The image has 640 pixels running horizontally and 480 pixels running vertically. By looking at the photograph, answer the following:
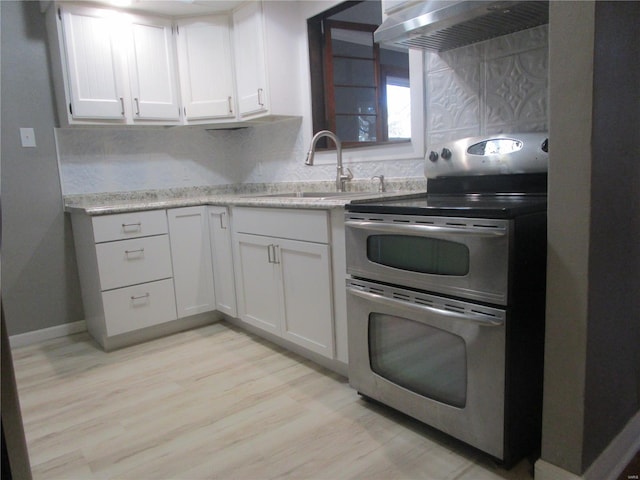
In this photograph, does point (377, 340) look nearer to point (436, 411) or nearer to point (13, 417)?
point (436, 411)

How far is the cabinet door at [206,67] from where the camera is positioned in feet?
9.75

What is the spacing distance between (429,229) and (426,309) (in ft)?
0.90

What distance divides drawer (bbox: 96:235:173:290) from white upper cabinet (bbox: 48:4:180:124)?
808mm

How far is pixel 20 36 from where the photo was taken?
2.68 metres

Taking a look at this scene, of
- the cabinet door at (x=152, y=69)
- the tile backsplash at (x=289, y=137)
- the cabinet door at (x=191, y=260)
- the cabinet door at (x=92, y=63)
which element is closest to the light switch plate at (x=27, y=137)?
the tile backsplash at (x=289, y=137)

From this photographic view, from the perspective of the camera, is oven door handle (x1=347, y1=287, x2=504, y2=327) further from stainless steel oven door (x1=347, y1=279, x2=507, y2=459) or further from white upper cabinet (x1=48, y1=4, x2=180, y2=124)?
white upper cabinet (x1=48, y1=4, x2=180, y2=124)

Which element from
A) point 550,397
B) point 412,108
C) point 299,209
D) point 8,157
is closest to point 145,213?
point 8,157

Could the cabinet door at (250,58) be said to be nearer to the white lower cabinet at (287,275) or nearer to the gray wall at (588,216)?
the white lower cabinet at (287,275)

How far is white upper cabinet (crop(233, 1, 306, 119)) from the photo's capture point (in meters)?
2.75

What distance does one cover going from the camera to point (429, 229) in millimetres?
1449

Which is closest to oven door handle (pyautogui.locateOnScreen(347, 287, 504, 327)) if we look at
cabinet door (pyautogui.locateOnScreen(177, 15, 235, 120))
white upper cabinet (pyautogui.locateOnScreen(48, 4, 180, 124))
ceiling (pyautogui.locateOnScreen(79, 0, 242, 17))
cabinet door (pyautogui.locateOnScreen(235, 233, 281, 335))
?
cabinet door (pyautogui.locateOnScreen(235, 233, 281, 335))

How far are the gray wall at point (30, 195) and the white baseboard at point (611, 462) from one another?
2893mm

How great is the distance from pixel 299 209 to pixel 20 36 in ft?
6.93

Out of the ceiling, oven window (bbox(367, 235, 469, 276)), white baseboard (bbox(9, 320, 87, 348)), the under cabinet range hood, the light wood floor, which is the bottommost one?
the light wood floor
